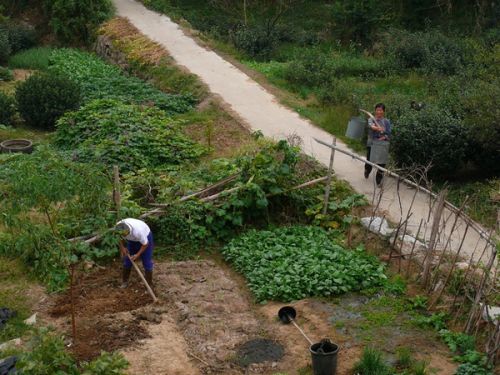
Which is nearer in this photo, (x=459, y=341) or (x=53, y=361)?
(x=53, y=361)

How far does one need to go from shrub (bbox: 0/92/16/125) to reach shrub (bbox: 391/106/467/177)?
9.17m

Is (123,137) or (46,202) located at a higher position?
(46,202)

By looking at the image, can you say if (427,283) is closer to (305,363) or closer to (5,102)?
(305,363)

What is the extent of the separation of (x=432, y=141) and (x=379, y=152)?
1036mm

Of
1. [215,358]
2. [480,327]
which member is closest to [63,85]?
[215,358]

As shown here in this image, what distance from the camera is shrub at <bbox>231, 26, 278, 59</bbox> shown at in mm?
21361

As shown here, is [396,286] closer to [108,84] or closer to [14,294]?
[14,294]

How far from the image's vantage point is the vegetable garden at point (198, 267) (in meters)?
8.08

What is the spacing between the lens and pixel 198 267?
1042 centimetres

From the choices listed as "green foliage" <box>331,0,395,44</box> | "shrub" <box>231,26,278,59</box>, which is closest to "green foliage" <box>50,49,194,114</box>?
"shrub" <box>231,26,278,59</box>

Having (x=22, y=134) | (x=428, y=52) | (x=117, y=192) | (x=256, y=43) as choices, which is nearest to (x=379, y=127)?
(x=117, y=192)

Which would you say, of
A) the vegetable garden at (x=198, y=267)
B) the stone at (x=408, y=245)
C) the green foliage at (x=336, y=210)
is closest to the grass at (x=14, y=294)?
the vegetable garden at (x=198, y=267)

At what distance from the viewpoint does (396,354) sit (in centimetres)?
824

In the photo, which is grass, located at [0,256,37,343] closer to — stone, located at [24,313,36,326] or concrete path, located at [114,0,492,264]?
stone, located at [24,313,36,326]
